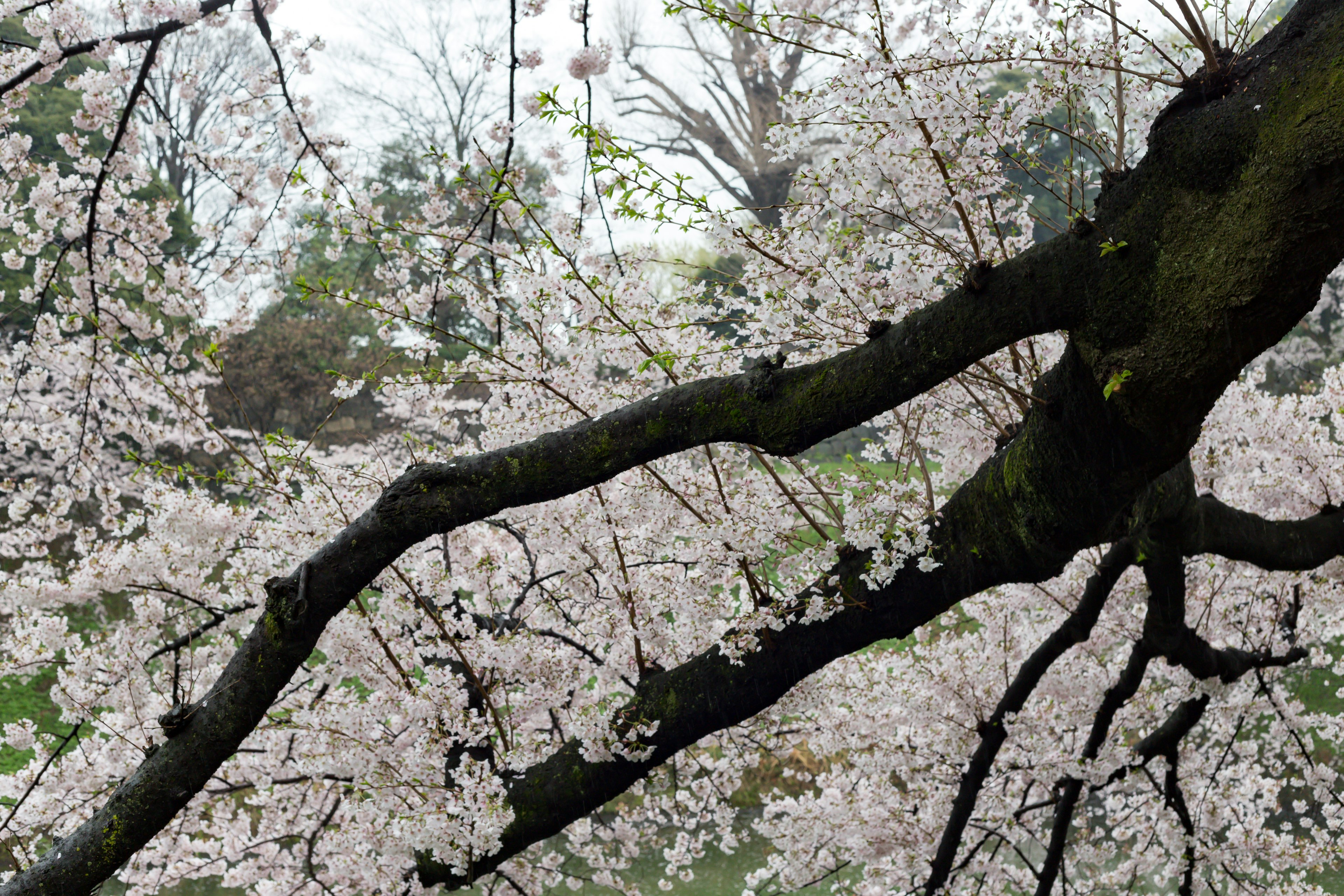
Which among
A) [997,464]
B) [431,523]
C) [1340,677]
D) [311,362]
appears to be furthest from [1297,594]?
[311,362]

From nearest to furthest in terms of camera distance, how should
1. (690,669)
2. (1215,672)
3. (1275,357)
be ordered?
(690,669)
(1215,672)
(1275,357)

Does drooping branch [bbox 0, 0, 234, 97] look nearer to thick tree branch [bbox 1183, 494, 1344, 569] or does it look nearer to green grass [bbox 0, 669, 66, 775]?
thick tree branch [bbox 1183, 494, 1344, 569]

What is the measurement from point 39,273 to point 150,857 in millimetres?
3078

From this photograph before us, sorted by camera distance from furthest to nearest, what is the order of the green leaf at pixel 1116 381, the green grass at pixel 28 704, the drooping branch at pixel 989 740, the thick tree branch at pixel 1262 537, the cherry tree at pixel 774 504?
1. the green grass at pixel 28 704
2. the drooping branch at pixel 989 740
3. the thick tree branch at pixel 1262 537
4. the cherry tree at pixel 774 504
5. the green leaf at pixel 1116 381

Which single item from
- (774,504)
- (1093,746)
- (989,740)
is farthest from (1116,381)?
(1093,746)

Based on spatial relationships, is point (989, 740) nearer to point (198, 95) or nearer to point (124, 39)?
point (124, 39)

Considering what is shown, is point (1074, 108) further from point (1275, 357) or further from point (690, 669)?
point (1275, 357)

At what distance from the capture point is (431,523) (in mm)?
1871

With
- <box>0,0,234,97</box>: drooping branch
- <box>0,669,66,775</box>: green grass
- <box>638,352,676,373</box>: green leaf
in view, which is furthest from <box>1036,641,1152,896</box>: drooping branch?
<box>0,669,66,775</box>: green grass

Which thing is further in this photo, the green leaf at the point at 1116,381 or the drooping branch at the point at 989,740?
the drooping branch at the point at 989,740

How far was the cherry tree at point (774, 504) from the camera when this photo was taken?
5.75 ft

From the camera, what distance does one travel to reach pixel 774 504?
2820 mm

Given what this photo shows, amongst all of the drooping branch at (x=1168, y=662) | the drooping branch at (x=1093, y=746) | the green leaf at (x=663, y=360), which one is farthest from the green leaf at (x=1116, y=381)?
the drooping branch at (x=1093, y=746)

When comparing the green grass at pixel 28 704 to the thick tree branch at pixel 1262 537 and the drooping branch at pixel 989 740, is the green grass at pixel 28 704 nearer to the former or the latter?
the drooping branch at pixel 989 740
